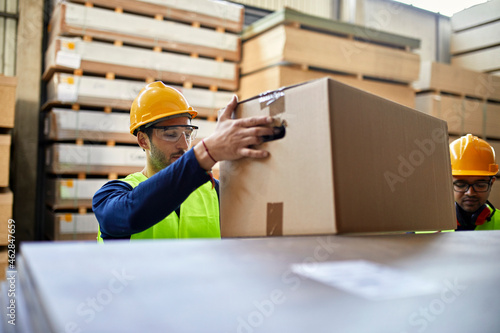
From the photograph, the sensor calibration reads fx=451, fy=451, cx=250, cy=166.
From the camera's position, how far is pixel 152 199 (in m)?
1.61

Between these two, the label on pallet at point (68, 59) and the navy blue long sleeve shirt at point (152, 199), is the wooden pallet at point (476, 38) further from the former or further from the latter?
the navy blue long sleeve shirt at point (152, 199)

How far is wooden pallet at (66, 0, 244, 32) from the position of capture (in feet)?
17.4

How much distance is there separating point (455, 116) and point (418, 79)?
0.80 meters

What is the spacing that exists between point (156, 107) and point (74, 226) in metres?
3.18

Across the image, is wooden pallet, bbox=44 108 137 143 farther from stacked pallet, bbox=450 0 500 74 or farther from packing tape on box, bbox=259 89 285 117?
stacked pallet, bbox=450 0 500 74

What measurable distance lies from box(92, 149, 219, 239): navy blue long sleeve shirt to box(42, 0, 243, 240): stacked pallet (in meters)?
3.40

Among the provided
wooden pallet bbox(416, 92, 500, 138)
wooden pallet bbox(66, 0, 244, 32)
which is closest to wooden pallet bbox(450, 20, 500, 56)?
wooden pallet bbox(416, 92, 500, 138)

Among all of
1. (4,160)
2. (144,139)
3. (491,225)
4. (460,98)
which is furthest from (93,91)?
(460,98)

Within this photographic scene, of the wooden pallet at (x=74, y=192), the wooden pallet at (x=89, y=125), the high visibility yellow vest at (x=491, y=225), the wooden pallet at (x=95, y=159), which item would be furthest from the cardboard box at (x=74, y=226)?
the high visibility yellow vest at (x=491, y=225)

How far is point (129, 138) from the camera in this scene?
530 cm

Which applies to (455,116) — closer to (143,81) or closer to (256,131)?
(143,81)

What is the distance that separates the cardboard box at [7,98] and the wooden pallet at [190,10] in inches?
46.4

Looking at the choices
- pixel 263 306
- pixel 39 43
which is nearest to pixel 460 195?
pixel 263 306

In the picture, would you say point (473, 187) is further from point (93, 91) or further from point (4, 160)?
point (4, 160)
